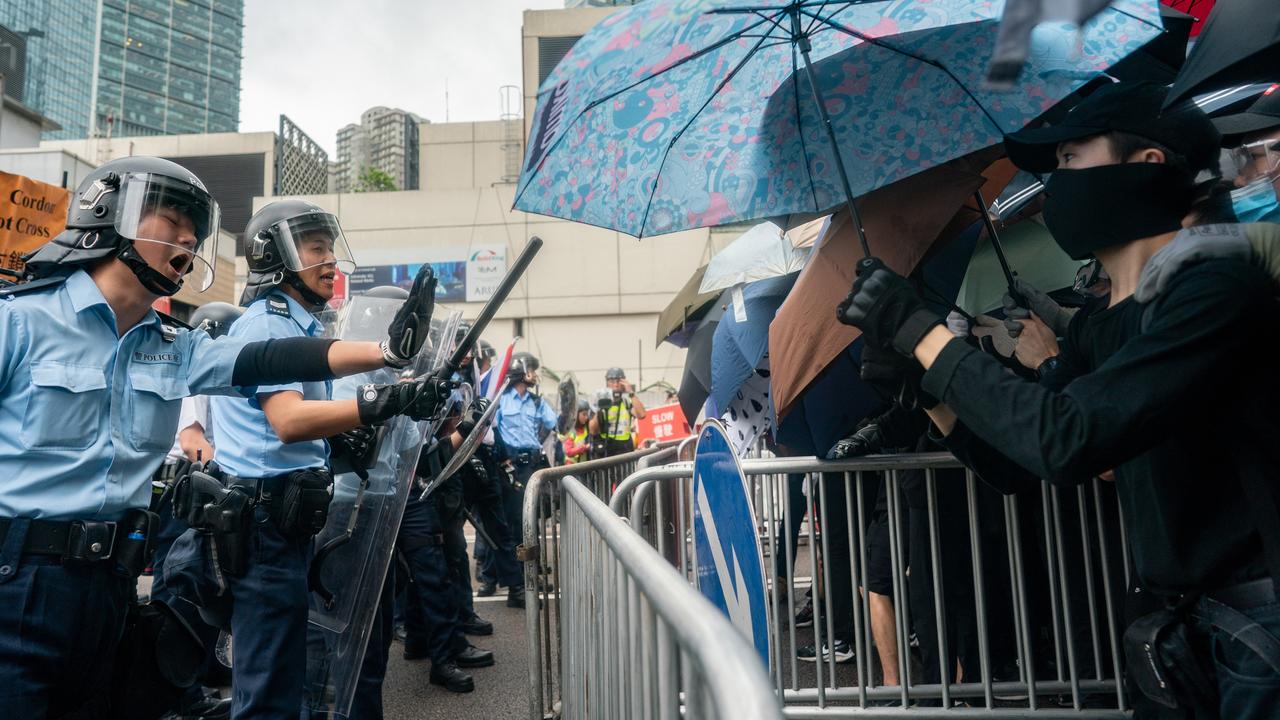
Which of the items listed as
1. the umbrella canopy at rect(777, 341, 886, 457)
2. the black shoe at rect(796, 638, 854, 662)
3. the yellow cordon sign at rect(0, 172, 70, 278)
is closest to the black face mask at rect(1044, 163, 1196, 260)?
the umbrella canopy at rect(777, 341, 886, 457)

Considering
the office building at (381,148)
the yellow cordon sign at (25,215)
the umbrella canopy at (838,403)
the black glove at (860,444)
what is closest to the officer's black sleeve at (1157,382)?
the black glove at (860,444)

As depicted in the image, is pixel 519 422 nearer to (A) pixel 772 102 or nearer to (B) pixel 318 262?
(B) pixel 318 262

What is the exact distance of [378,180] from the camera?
4731cm

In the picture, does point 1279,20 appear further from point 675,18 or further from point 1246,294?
point 675,18

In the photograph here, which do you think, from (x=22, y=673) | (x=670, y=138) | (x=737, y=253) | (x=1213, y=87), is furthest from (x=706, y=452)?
→ (x=737, y=253)

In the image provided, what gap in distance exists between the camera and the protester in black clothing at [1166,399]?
5.32 feet

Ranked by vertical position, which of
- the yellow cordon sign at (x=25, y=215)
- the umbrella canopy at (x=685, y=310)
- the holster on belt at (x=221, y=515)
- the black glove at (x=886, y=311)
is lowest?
the holster on belt at (x=221, y=515)

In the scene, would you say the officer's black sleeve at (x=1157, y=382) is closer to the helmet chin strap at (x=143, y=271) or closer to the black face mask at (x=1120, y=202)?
the black face mask at (x=1120, y=202)

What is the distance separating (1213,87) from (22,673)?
2999mm

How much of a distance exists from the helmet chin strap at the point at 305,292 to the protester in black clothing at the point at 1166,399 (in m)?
2.27

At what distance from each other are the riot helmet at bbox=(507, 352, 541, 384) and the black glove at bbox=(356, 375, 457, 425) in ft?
21.2

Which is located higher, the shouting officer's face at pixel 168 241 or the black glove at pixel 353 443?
the shouting officer's face at pixel 168 241

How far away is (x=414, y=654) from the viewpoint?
5.83m

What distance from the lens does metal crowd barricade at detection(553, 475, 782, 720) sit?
2.87 feet
